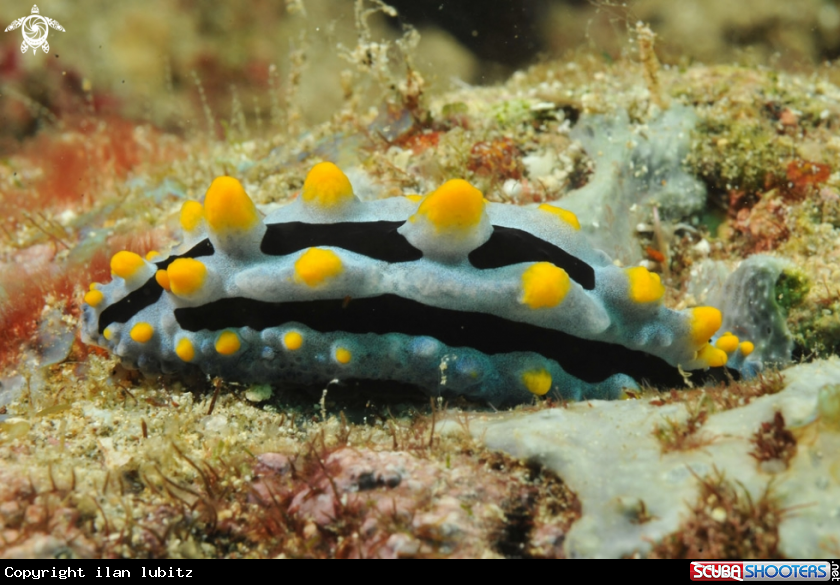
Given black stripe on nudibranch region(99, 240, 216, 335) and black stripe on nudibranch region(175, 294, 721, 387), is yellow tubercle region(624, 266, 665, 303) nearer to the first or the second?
black stripe on nudibranch region(175, 294, 721, 387)

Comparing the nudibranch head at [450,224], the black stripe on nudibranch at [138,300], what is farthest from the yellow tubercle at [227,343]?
the nudibranch head at [450,224]

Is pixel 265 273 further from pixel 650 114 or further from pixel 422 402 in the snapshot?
pixel 650 114

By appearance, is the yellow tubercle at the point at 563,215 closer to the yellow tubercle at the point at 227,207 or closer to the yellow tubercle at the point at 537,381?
the yellow tubercle at the point at 537,381

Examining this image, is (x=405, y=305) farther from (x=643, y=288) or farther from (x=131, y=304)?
(x=131, y=304)

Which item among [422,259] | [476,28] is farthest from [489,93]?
[422,259]

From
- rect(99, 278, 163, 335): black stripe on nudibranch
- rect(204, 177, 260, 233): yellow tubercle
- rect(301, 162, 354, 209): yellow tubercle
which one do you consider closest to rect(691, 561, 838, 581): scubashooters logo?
rect(301, 162, 354, 209): yellow tubercle

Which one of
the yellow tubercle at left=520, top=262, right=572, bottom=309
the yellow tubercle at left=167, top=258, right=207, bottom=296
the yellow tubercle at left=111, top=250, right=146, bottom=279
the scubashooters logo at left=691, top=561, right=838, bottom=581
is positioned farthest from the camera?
the yellow tubercle at left=111, top=250, right=146, bottom=279
